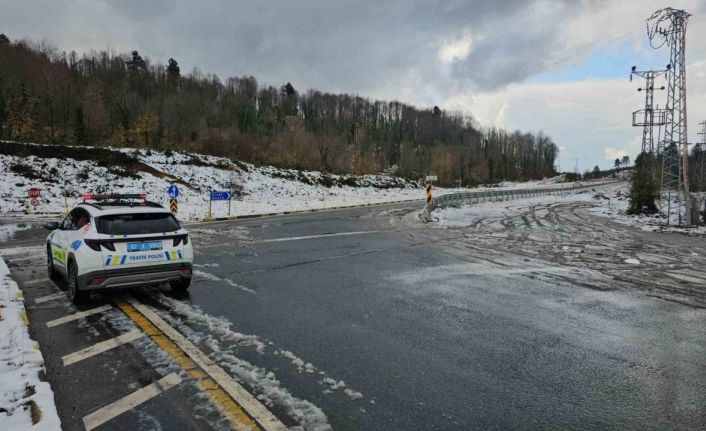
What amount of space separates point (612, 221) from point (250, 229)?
1949cm

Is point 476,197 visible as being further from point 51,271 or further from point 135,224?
point 135,224

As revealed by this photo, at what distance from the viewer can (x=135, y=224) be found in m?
7.48

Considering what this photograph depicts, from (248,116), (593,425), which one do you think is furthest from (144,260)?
(248,116)

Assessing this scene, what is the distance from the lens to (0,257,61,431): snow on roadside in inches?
142

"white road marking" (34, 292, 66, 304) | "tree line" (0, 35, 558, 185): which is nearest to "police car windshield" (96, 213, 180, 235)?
"white road marking" (34, 292, 66, 304)

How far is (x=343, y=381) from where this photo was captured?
4.40 meters

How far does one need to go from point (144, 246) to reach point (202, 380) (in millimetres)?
3706

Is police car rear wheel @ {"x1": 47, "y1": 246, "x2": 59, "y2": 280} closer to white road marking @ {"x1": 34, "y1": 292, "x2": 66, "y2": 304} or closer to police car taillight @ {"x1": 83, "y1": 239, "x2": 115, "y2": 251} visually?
white road marking @ {"x1": 34, "y1": 292, "x2": 66, "y2": 304}

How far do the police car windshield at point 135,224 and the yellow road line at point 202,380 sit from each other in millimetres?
1526

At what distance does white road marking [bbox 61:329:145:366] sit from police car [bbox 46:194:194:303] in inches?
63.9

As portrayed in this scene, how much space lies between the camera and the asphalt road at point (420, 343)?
152 inches

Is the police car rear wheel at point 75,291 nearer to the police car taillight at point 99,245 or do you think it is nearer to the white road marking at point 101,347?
the police car taillight at point 99,245

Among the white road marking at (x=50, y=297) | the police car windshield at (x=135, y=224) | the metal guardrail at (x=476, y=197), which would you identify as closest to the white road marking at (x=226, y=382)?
the police car windshield at (x=135, y=224)

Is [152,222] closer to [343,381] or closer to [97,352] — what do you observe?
[97,352]
